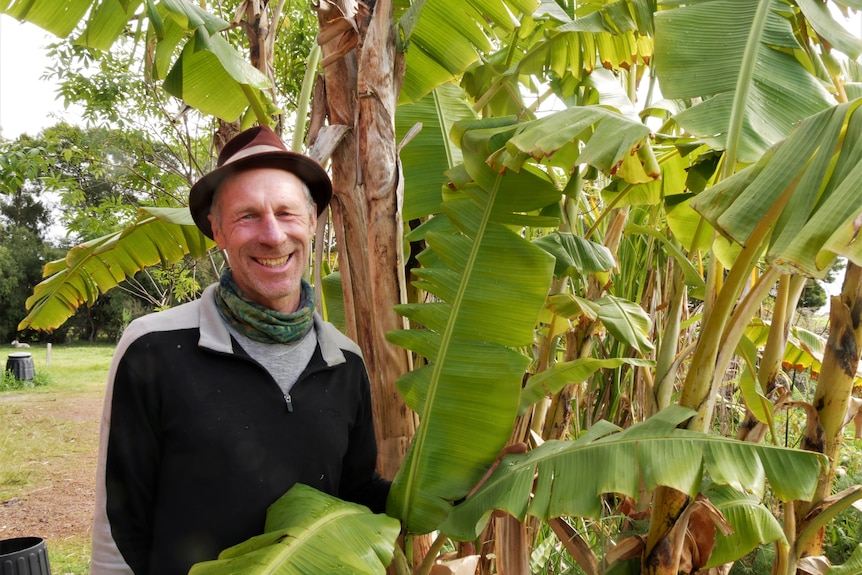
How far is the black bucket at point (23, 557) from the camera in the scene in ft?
9.81

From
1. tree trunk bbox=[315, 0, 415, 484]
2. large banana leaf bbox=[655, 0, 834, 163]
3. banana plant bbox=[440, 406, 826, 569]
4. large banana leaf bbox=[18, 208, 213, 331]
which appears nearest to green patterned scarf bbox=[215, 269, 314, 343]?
tree trunk bbox=[315, 0, 415, 484]

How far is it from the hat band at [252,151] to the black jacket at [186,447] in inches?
15.5

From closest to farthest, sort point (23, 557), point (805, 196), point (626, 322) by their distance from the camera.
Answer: point (805, 196)
point (626, 322)
point (23, 557)

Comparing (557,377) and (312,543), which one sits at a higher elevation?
(557,377)

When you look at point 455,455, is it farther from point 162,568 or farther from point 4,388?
point 4,388

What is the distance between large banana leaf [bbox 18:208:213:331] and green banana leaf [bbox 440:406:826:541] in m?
1.81

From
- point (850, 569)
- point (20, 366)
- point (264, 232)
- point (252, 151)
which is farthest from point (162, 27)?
point (20, 366)

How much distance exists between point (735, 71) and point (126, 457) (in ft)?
6.02

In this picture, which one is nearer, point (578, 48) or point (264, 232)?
point (264, 232)

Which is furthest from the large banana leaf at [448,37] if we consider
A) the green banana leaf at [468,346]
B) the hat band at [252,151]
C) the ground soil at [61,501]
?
the ground soil at [61,501]

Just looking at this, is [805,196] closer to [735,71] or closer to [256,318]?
[735,71]

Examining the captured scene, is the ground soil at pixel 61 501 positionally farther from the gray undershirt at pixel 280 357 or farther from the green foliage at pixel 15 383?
the gray undershirt at pixel 280 357

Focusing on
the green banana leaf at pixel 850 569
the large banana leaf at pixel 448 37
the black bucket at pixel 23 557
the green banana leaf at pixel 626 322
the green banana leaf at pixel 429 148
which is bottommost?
the black bucket at pixel 23 557

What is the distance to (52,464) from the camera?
22.6 ft
